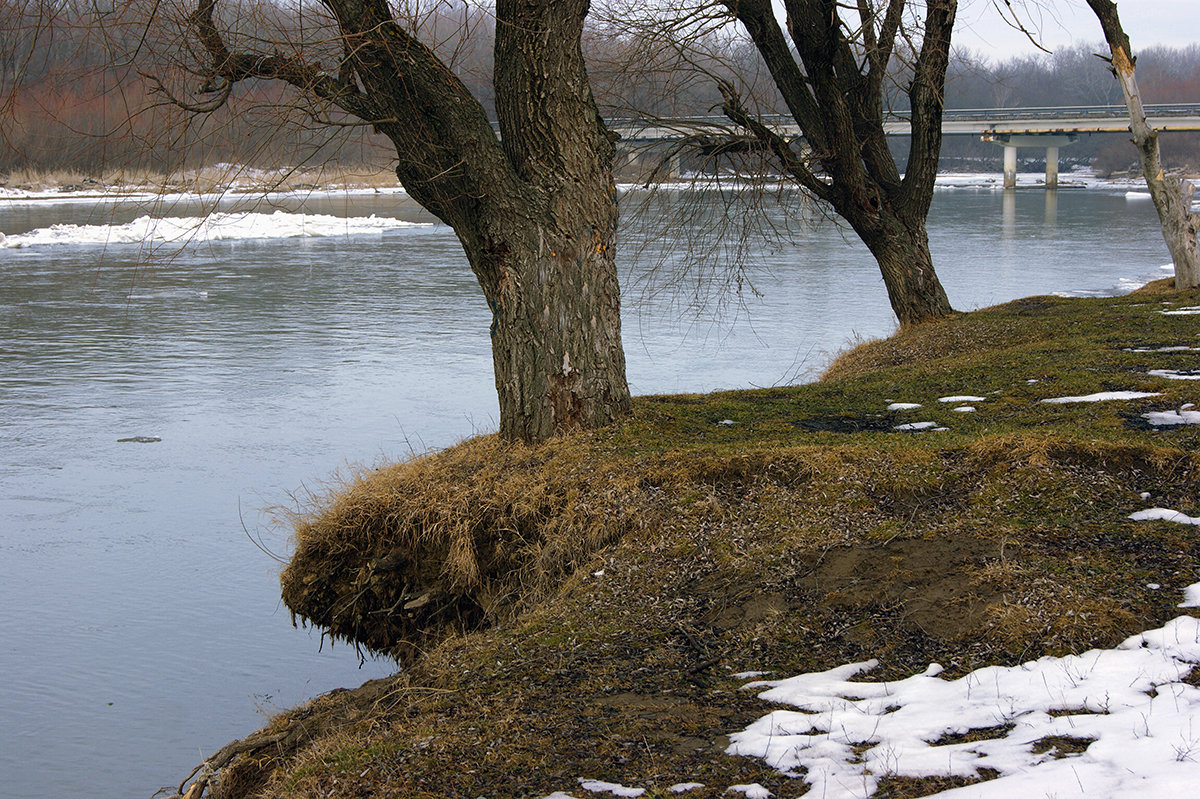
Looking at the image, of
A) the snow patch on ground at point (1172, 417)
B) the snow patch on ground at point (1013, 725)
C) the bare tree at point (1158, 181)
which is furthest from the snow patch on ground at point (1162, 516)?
the bare tree at point (1158, 181)

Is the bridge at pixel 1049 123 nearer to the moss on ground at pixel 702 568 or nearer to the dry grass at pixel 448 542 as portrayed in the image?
the moss on ground at pixel 702 568

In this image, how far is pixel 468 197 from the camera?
6992 mm

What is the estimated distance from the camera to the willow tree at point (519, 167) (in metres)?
6.69

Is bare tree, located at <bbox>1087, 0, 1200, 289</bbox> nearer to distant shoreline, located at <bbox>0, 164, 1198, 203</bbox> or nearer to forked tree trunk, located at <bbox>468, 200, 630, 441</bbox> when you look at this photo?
distant shoreline, located at <bbox>0, 164, 1198, 203</bbox>

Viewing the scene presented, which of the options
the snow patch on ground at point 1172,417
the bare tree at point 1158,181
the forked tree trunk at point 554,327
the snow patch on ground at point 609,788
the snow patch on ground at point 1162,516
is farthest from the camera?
the bare tree at point 1158,181

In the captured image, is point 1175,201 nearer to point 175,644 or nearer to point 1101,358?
point 1101,358

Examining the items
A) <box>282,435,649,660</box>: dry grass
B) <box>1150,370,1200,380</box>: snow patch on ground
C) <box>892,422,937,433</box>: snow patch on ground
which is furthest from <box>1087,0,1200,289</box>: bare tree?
<box>282,435,649,660</box>: dry grass

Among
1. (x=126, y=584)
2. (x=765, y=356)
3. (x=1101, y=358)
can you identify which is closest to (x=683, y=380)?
(x=765, y=356)

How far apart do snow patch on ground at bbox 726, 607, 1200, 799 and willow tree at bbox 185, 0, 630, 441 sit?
344 centimetres

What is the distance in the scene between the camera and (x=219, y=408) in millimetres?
12414

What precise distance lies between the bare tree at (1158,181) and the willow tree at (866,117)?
319 centimetres

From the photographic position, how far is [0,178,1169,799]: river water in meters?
6.45

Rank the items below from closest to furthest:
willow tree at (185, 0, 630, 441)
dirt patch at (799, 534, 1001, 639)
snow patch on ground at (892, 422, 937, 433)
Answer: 1. dirt patch at (799, 534, 1001, 639)
2. willow tree at (185, 0, 630, 441)
3. snow patch on ground at (892, 422, 937, 433)

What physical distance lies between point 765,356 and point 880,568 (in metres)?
10.0
